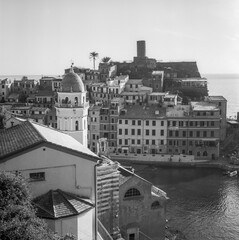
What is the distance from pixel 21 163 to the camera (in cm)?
1764

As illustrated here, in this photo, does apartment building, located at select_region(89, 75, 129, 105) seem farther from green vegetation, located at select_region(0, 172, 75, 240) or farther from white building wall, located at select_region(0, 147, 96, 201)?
green vegetation, located at select_region(0, 172, 75, 240)

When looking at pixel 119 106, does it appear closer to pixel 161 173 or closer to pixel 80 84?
pixel 161 173

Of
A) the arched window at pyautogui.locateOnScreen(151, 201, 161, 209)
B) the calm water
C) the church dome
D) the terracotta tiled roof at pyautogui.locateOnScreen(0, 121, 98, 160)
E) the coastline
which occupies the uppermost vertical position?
the church dome

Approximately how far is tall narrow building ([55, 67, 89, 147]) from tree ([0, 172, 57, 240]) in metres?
21.5

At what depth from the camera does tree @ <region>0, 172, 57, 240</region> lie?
11672 mm

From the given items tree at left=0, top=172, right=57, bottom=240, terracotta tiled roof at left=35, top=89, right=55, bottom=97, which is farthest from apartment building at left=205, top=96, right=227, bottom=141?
tree at left=0, top=172, right=57, bottom=240

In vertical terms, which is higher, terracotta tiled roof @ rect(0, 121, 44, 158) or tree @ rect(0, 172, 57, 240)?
terracotta tiled roof @ rect(0, 121, 44, 158)

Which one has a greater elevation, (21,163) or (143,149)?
(21,163)

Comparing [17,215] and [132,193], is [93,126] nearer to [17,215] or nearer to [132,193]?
[132,193]

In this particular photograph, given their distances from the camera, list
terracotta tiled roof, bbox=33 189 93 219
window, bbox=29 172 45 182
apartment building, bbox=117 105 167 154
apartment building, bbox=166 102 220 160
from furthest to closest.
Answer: apartment building, bbox=117 105 167 154
apartment building, bbox=166 102 220 160
window, bbox=29 172 45 182
terracotta tiled roof, bbox=33 189 93 219

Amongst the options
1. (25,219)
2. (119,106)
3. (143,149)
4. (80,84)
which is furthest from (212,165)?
(25,219)

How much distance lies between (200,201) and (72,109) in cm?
1921

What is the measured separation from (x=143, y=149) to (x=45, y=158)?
1921 inches

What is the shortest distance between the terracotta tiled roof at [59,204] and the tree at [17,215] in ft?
8.24
